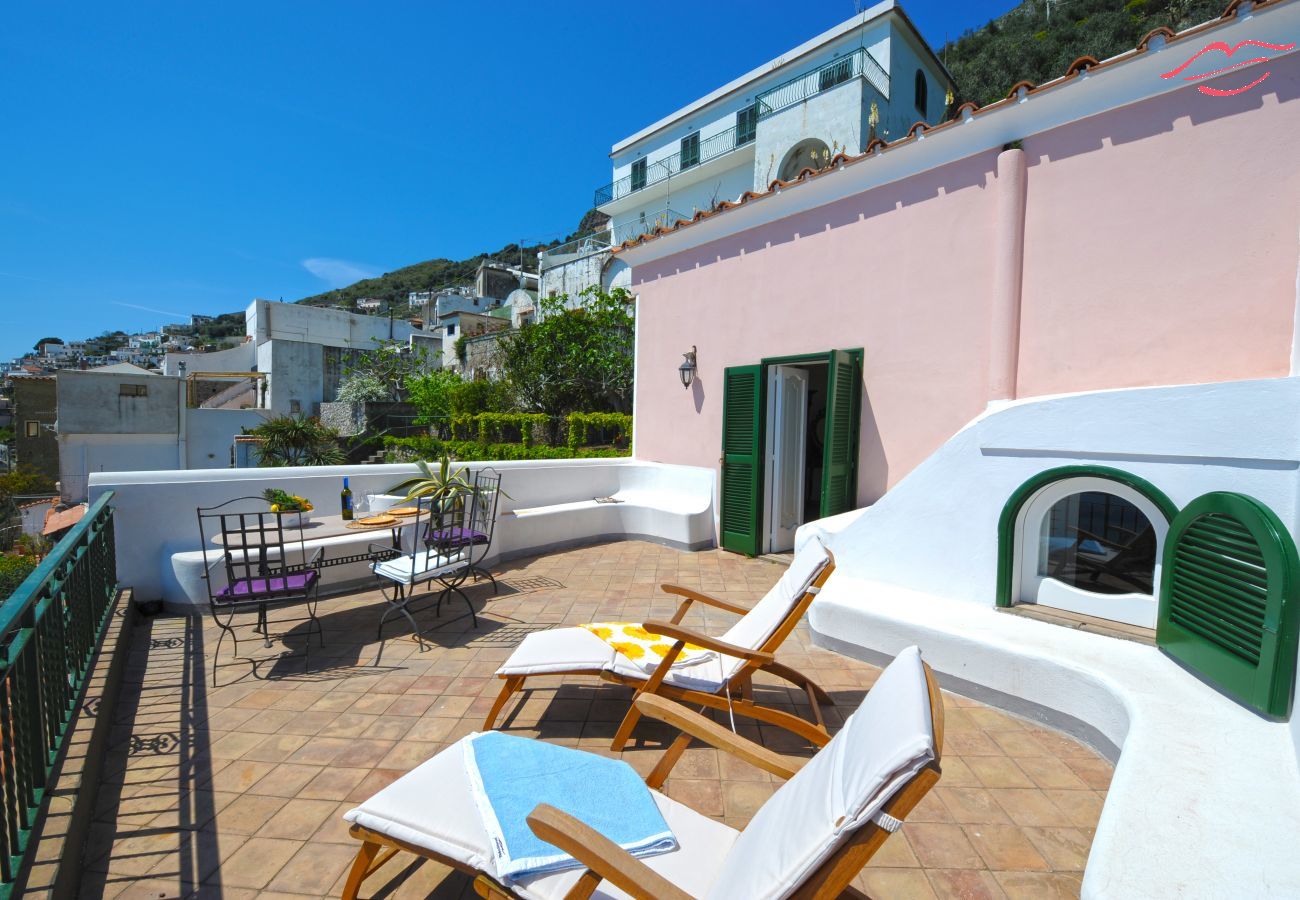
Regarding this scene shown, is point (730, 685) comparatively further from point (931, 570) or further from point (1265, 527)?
point (1265, 527)

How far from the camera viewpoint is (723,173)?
886 inches

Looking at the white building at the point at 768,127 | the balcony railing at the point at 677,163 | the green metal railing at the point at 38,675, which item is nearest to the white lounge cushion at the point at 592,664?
the green metal railing at the point at 38,675

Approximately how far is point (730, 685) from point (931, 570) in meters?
2.06

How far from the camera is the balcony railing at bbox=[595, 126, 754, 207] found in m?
22.0

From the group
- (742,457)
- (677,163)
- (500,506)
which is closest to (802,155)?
(677,163)

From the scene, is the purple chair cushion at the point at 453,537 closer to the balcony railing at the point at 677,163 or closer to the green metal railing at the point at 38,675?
the green metal railing at the point at 38,675

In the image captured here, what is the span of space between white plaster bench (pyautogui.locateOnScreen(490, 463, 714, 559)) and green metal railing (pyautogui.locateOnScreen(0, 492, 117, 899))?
3748 millimetres

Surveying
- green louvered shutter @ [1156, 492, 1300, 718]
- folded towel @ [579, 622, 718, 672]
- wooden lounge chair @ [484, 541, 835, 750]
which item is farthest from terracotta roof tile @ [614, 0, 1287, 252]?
folded towel @ [579, 622, 718, 672]

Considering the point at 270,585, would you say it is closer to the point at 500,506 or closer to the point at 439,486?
the point at 439,486

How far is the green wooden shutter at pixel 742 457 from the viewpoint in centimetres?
691

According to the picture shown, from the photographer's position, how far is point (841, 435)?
20.3ft

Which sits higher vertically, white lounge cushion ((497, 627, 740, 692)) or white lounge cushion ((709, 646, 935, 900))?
white lounge cushion ((709, 646, 935, 900))

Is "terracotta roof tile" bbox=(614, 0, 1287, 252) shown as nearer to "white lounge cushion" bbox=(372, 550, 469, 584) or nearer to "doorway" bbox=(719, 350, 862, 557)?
"doorway" bbox=(719, 350, 862, 557)

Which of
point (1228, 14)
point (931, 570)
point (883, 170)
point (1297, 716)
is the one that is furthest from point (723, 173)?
point (1297, 716)
